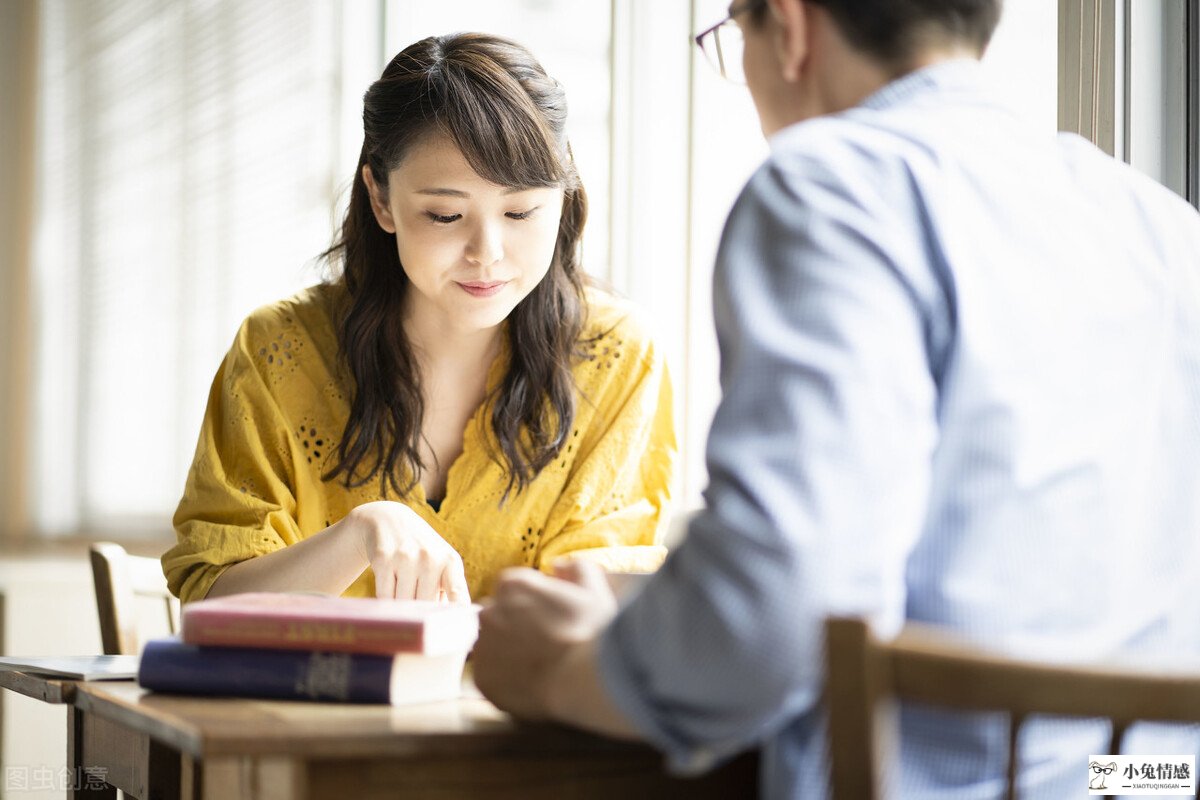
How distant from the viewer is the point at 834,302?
0.73 metres

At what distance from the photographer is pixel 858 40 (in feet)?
2.91

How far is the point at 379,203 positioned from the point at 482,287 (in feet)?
0.76

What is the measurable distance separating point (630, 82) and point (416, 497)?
63.5 inches

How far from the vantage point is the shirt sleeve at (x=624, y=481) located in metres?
1.75

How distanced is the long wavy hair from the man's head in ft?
2.72

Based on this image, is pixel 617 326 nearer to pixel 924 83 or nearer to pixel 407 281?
pixel 407 281

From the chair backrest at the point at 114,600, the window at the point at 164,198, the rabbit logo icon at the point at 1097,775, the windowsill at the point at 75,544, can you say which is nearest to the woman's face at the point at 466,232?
the chair backrest at the point at 114,600

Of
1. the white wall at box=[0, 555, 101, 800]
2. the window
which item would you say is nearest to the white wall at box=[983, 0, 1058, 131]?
the window

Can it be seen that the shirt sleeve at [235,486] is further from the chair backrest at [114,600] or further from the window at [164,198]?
the window at [164,198]

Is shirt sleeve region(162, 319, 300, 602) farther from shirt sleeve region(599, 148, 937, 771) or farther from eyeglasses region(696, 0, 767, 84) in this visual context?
shirt sleeve region(599, 148, 937, 771)

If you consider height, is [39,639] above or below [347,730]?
below

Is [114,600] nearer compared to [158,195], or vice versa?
[114,600]

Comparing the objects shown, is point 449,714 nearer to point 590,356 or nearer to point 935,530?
point 935,530

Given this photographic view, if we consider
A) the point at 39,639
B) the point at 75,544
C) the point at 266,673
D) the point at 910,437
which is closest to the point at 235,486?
the point at 266,673
